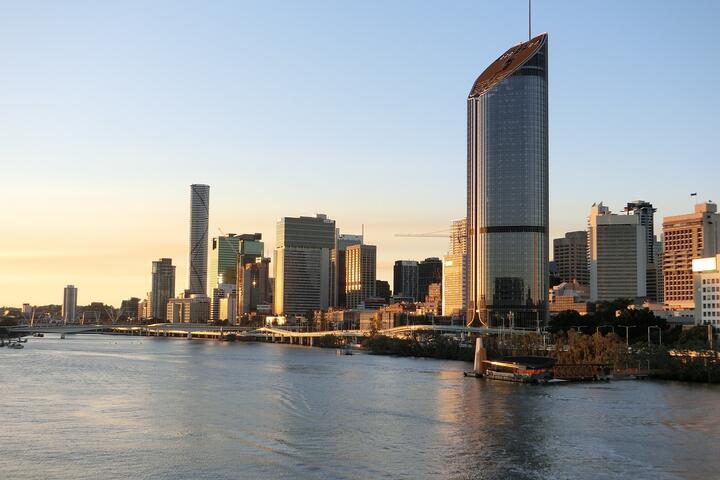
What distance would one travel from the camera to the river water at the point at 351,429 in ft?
153

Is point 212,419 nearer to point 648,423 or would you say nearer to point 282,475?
point 282,475

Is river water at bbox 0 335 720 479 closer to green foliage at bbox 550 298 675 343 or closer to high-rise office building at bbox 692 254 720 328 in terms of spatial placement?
green foliage at bbox 550 298 675 343

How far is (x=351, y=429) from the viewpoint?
59938 millimetres

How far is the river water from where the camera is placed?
46.8 metres

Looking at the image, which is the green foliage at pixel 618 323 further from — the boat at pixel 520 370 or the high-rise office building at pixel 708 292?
the boat at pixel 520 370

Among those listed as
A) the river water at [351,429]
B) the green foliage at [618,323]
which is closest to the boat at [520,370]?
the river water at [351,429]

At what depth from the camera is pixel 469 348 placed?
168 metres

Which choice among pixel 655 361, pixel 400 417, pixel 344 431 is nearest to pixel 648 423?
pixel 400 417

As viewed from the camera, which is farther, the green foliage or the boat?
the green foliage

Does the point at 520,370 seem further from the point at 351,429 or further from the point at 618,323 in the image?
the point at 618,323

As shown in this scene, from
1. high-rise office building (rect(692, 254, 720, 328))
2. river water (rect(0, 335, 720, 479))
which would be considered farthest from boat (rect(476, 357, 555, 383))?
high-rise office building (rect(692, 254, 720, 328))

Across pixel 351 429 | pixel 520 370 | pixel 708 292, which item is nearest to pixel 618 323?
pixel 708 292

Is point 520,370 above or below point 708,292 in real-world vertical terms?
below

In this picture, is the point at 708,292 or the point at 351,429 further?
the point at 708,292
